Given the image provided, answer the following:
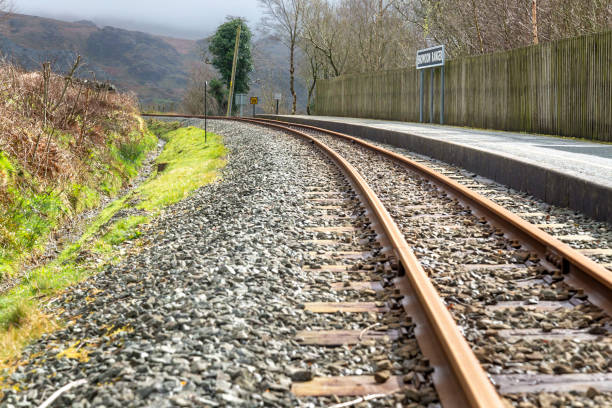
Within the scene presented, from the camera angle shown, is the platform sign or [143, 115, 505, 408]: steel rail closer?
[143, 115, 505, 408]: steel rail

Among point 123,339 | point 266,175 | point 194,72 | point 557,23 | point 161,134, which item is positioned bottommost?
point 123,339

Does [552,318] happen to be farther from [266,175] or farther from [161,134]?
[161,134]

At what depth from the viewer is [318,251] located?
4949mm

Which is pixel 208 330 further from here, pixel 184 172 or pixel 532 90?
pixel 532 90

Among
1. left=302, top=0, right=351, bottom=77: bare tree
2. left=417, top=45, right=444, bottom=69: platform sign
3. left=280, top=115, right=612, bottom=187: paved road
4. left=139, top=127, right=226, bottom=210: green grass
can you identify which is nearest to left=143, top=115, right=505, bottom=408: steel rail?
left=280, top=115, right=612, bottom=187: paved road

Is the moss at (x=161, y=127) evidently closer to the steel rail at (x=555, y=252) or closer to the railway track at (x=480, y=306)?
the steel rail at (x=555, y=252)

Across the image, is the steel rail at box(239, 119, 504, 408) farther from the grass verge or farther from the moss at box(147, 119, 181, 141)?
the moss at box(147, 119, 181, 141)

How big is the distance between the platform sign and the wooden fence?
17.6 inches

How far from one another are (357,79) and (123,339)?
28.7 meters

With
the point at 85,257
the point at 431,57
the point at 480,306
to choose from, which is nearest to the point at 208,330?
the point at 480,306

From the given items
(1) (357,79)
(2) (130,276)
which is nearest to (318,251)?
(2) (130,276)

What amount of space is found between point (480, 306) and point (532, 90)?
1318 centimetres

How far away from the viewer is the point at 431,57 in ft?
67.6

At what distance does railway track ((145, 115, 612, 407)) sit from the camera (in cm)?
259
